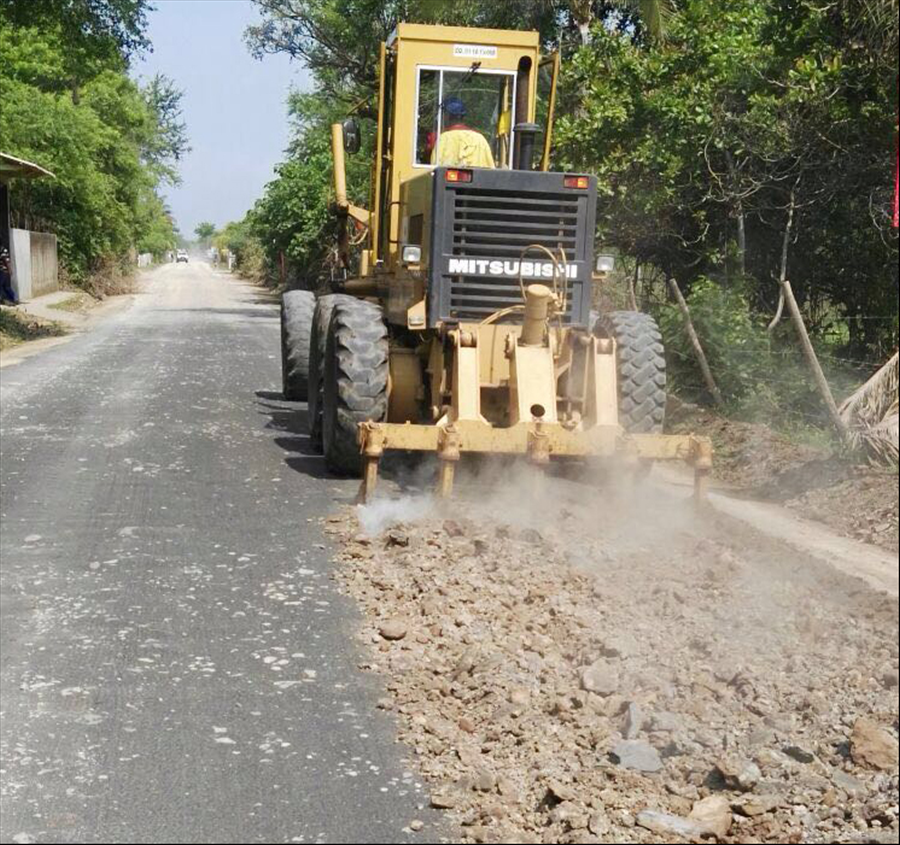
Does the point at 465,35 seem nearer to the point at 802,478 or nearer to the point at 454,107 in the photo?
the point at 454,107

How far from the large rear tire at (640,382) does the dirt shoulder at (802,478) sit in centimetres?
80

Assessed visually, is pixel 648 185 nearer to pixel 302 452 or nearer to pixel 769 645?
pixel 302 452

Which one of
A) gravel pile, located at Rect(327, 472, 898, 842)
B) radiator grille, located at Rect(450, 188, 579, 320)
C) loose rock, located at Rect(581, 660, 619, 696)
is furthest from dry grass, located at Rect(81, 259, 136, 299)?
loose rock, located at Rect(581, 660, 619, 696)

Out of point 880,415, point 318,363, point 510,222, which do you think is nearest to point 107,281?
point 318,363

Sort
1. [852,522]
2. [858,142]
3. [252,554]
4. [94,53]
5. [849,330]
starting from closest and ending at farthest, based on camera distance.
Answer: [852,522] → [849,330] → [252,554] → [858,142] → [94,53]

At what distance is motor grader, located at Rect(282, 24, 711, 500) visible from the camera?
803 centimetres

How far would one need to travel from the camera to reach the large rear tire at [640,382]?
9.00 meters

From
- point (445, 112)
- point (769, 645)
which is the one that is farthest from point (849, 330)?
point (445, 112)

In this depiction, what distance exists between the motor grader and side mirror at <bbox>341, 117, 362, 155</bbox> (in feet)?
0.15

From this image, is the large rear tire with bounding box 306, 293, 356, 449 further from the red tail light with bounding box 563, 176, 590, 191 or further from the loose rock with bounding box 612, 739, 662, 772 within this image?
the loose rock with bounding box 612, 739, 662, 772

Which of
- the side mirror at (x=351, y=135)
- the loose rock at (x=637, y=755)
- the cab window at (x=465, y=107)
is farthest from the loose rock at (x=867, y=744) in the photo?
the side mirror at (x=351, y=135)

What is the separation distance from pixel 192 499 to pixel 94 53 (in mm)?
17109

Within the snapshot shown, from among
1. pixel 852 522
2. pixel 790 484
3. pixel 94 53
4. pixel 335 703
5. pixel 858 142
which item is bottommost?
pixel 335 703

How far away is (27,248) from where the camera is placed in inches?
1417
